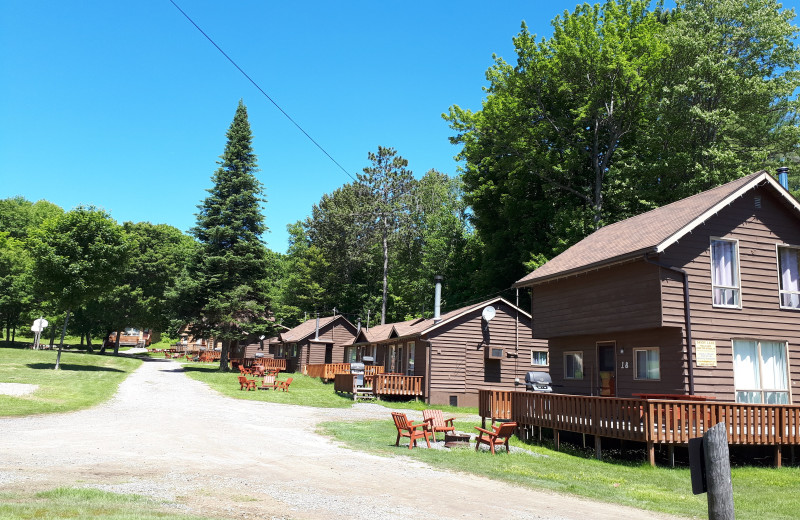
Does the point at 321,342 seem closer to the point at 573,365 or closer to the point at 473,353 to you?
the point at 473,353

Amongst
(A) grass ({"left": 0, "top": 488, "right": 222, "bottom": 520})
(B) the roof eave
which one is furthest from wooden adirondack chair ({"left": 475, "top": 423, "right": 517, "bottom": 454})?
(A) grass ({"left": 0, "top": 488, "right": 222, "bottom": 520})

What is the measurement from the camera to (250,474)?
34.3 feet

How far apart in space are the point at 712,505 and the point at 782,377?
55.6 ft

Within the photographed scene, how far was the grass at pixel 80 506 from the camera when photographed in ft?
21.2

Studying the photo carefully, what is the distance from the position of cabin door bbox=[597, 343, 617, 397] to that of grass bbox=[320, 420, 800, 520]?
3.76 metres

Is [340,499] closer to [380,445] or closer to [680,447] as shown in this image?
[380,445]

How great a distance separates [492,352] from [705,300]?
49.9ft

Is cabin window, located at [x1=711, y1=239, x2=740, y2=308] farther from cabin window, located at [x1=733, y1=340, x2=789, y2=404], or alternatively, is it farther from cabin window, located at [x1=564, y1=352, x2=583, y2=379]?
cabin window, located at [x1=564, y1=352, x2=583, y2=379]

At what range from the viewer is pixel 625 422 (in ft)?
48.6

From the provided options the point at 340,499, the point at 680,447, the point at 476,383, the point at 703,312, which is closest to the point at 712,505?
the point at 340,499

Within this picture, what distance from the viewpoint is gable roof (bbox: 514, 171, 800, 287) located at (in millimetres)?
17625

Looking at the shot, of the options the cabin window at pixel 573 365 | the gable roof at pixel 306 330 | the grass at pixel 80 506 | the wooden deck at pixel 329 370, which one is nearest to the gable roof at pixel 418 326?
the wooden deck at pixel 329 370

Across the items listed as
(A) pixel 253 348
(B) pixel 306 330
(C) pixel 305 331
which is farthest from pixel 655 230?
(A) pixel 253 348

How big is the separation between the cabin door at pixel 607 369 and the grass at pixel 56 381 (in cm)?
1900
